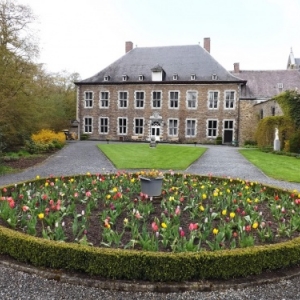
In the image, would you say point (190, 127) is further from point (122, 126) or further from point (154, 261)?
point (154, 261)

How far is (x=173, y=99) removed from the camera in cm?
3284

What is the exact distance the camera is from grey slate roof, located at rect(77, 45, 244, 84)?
3175cm

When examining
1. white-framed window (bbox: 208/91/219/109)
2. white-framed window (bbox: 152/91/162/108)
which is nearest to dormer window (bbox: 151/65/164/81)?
white-framed window (bbox: 152/91/162/108)

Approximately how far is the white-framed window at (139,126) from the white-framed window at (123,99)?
2.04 metres

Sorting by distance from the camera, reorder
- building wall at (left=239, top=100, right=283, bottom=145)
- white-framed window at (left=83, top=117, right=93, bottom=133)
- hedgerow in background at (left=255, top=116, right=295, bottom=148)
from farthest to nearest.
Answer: white-framed window at (left=83, top=117, right=93, bottom=133) → building wall at (left=239, top=100, right=283, bottom=145) → hedgerow in background at (left=255, top=116, right=295, bottom=148)

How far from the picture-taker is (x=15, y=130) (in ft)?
60.6

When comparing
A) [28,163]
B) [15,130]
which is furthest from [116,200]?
[15,130]

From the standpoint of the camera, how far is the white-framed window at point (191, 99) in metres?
32.2

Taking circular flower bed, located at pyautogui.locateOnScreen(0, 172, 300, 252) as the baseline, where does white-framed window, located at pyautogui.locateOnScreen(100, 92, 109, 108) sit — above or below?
above

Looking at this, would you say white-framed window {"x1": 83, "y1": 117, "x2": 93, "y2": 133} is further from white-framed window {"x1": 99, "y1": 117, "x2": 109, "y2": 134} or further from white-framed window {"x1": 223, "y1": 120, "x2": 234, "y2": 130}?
white-framed window {"x1": 223, "y1": 120, "x2": 234, "y2": 130}

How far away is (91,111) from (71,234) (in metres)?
31.1

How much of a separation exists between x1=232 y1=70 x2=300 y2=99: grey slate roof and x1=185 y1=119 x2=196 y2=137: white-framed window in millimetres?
5568

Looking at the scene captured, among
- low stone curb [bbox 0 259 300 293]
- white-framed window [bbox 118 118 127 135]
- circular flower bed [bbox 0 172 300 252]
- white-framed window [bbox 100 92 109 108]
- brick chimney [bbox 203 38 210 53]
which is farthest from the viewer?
white-framed window [bbox 100 92 109 108]

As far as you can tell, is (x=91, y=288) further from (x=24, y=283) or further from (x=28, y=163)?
(x=28, y=163)
